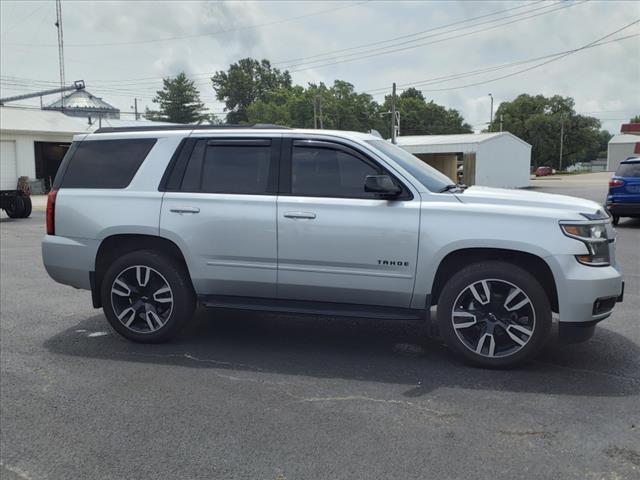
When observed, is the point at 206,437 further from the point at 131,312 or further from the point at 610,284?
the point at 610,284

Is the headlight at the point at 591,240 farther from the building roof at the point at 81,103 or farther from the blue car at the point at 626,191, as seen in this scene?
the building roof at the point at 81,103

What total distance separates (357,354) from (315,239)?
110cm

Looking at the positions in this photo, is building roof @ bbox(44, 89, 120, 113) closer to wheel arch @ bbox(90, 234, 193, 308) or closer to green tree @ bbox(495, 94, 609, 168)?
wheel arch @ bbox(90, 234, 193, 308)

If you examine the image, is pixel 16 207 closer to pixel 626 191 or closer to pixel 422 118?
pixel 626 191

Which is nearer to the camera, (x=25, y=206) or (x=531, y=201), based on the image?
(x=531, y=201)

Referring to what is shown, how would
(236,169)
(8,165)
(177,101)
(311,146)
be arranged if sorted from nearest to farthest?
(311,146)
(236,169)
(8,165)
(177,101)

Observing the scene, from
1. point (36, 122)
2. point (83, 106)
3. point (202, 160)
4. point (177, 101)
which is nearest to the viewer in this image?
point (202, 160)

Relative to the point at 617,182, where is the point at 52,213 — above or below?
below

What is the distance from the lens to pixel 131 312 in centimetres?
548

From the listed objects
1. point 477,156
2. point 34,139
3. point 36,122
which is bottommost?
point 477,156

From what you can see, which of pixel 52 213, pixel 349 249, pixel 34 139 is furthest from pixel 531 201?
pixel 34 139

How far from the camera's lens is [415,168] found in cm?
527

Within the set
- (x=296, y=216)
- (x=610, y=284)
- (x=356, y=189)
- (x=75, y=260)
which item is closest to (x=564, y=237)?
(x=610, y=284)

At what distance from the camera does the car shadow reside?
449cm
